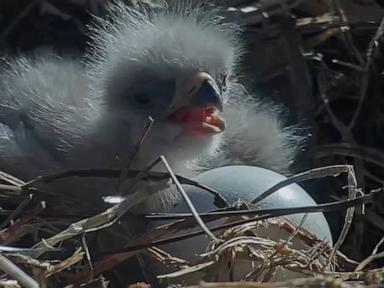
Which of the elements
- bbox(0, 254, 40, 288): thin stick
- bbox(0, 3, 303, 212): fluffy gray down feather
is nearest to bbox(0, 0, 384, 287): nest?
bbox(0, 254, 40, 288): thin stick

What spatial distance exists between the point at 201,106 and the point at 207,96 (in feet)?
0.08

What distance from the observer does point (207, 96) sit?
214cm

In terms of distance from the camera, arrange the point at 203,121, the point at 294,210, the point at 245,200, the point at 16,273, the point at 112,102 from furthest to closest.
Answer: the point at 112,102 → the point at 203,121 → the point at 245,200 → the point at 294,210 → the point at 16,273

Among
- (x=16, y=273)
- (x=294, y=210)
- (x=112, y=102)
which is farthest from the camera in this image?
(x=112, y=102)

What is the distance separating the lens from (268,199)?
1.96 metres

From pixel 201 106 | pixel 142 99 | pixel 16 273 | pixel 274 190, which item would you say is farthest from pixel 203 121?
pixel 16 273

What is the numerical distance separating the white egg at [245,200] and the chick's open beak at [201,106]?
10cm

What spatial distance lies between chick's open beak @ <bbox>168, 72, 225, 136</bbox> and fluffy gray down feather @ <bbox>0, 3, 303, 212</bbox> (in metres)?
0.03

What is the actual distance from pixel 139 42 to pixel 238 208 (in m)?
0.54

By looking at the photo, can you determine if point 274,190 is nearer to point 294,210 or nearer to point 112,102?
point 294,210

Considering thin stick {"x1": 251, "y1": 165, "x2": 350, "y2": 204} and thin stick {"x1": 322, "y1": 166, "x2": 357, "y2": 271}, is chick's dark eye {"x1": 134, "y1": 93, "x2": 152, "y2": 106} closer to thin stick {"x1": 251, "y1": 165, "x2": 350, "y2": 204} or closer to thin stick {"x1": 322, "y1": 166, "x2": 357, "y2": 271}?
thin stick {"x1": 251, "y1": 165, "x2": 350, "y2": 204}

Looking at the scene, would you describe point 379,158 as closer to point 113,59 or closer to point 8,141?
point 113,59

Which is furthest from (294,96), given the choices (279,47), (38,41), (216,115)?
(38,41)

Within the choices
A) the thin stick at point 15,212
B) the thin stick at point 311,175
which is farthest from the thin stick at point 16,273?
the thin stick at point 311,175
